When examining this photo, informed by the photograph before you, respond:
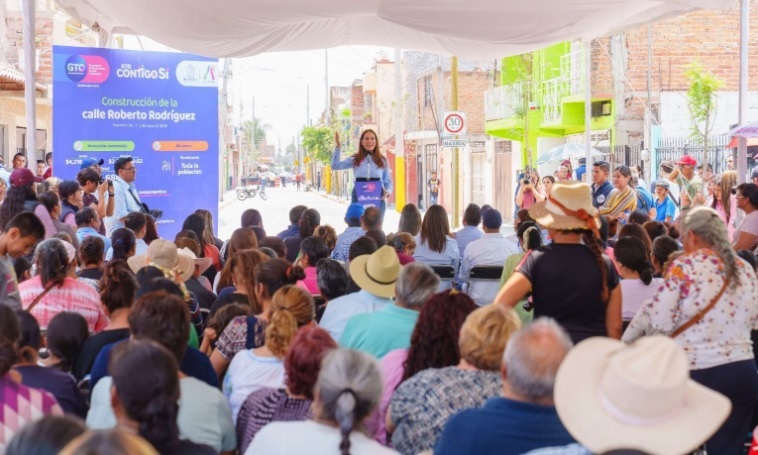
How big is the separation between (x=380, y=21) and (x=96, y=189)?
3603mm

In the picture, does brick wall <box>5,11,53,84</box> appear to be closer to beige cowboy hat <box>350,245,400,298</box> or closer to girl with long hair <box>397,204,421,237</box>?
girl with long hair <box>397,204,421,237</box>

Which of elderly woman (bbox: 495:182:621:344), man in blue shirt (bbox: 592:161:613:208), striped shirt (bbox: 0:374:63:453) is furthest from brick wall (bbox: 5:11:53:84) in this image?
striped shirt (bbox: 0:374:63:453)

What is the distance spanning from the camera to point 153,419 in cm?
301

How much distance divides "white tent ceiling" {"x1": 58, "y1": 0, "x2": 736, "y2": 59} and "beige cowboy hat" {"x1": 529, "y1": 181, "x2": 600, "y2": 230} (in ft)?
10.1

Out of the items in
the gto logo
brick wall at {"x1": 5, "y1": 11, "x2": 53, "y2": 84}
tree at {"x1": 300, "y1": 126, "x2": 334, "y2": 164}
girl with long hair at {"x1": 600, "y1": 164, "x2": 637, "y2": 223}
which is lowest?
girl with long hair at {"x1": 600, "y1": 164, "x2": 637, "y2": 223}

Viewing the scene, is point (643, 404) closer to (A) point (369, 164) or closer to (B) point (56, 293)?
(B) point (56, 293)

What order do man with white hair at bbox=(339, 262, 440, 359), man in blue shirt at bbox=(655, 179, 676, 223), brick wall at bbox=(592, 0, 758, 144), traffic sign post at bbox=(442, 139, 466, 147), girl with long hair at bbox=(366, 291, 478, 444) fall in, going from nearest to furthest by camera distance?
girl with long hair at bbox=(366, 291, 478, 444) < man with white hair at bbox=(339, 262, 440, 359) < man in blue shirt at bbox=(655, 179, 676, 223) < traffic sign post at bbox=(442, 139, 466, 147) < brick wall at bbox=(592, 0, 758, 144)

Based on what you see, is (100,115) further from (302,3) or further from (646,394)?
(646,394)

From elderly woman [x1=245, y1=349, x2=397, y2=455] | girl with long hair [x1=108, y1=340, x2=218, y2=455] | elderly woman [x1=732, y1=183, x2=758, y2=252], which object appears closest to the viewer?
girl with long hair [x1=108, y1=340, x2=218, y2=455]

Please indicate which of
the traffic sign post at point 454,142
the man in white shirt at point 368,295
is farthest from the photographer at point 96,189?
the traffic sign post at point 454,142

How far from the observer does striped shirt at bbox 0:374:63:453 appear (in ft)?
11.0

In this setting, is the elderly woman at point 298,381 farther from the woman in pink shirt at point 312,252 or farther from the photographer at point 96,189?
the photographer at point 96,189

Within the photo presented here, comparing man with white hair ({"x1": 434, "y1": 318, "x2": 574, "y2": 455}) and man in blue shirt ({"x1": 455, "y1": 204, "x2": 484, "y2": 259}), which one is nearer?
man with white hair ({"x1": 434, "y1": 318, "x2": 574, "y2": 455})

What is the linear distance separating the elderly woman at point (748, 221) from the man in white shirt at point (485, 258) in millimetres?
1873
